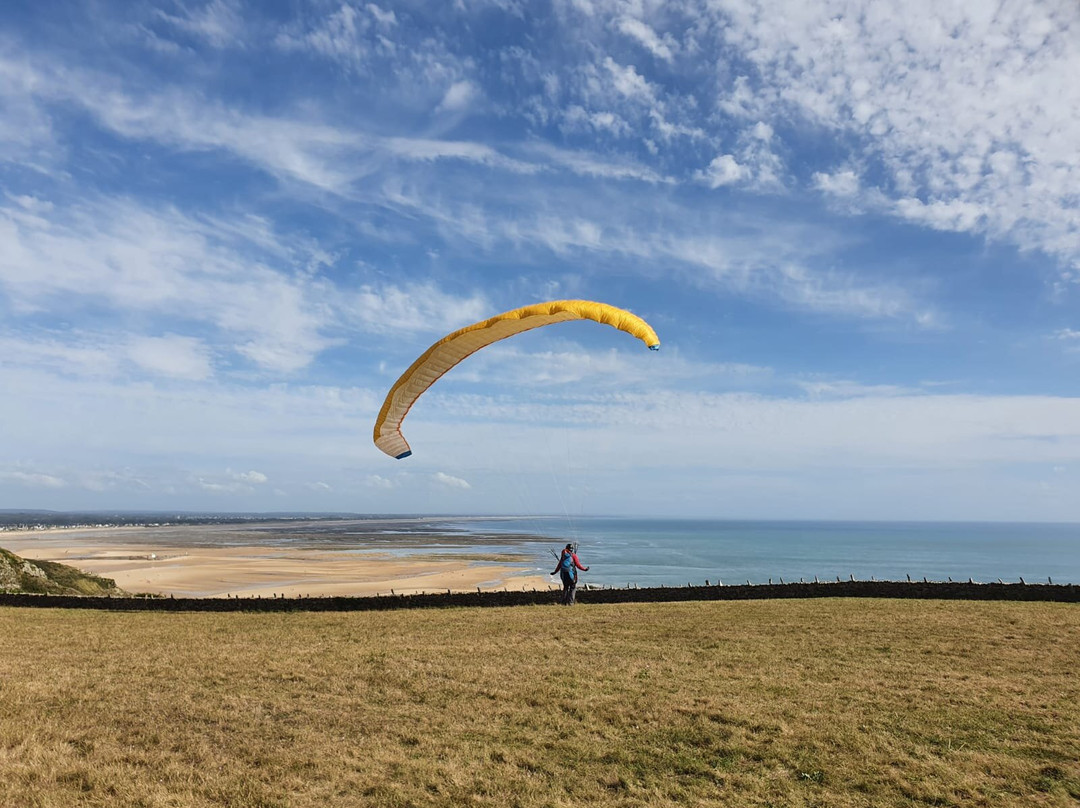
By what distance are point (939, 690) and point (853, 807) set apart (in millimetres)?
3930

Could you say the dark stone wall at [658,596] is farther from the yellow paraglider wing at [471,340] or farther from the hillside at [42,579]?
the hillside at [42,579]

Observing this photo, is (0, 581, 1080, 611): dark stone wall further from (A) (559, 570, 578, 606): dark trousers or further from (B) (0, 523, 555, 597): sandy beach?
(B) (0, 523, 555, 597): sandy beach

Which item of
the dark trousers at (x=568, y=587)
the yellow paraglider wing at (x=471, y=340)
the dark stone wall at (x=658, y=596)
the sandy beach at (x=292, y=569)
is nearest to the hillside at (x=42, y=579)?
the sandy beach at (x=292, y=569)

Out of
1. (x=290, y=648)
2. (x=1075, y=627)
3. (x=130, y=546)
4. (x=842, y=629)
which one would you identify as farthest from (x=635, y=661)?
(x=130, y=546)

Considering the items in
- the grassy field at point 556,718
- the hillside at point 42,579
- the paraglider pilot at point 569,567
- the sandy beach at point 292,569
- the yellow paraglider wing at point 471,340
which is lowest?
the sandy beach at point 292,569

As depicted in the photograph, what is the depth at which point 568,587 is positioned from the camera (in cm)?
1722

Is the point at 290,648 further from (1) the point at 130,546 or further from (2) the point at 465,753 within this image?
(1) the point at 130,546

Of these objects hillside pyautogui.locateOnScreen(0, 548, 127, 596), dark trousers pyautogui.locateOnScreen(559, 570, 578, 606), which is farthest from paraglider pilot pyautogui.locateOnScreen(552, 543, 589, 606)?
hillside pyautogui.locateOnScreen(0, 548, 127, 596)

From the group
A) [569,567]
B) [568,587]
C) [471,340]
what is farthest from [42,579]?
[471,340]

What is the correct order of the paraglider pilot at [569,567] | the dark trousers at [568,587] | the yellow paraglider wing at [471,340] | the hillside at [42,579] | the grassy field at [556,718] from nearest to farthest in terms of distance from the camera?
the grassy field at [556,718] < the yellow paraglider wing at [471,340] < the paraglider pilot at [569,567] < the dark trousers at [568,587] < the hillside at [42,579]

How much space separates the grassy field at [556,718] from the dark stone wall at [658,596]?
5029 mm

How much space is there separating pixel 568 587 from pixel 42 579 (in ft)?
72.8

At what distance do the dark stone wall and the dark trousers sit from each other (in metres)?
0.74

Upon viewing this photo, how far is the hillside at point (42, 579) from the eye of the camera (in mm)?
24891
